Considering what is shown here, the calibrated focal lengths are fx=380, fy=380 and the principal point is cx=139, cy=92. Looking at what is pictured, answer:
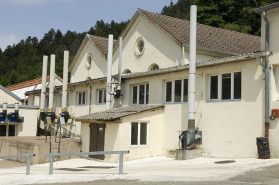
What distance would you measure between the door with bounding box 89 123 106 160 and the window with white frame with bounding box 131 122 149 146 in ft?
5.18

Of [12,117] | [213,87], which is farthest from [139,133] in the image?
[12,117]

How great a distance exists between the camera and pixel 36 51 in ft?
389

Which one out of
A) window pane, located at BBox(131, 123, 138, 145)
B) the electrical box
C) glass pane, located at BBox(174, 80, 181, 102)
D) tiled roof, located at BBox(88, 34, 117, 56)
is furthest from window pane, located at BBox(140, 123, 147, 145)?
tiled roof, located at BBox(88, 34, 117, 56)

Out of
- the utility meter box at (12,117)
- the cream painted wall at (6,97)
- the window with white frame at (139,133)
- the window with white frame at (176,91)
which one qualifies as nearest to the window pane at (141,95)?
the window with white frame at (176,91)

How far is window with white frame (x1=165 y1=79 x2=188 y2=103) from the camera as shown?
18.4 m

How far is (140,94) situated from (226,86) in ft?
19.5

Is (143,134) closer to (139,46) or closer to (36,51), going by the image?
(139,46)

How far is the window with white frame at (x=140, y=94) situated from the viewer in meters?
20.6

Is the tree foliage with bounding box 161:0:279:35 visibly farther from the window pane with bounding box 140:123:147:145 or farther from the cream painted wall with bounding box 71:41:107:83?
the window pane with bounding box 140:123:147:145

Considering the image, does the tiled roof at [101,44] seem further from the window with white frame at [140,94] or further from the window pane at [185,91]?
the window pane at [185,91]

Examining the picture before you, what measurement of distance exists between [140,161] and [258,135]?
5570 millimetres

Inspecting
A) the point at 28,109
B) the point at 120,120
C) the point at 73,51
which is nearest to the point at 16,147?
the point at 120,120

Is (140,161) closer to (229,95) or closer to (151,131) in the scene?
(151,131)

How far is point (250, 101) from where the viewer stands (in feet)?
→ 49.4
